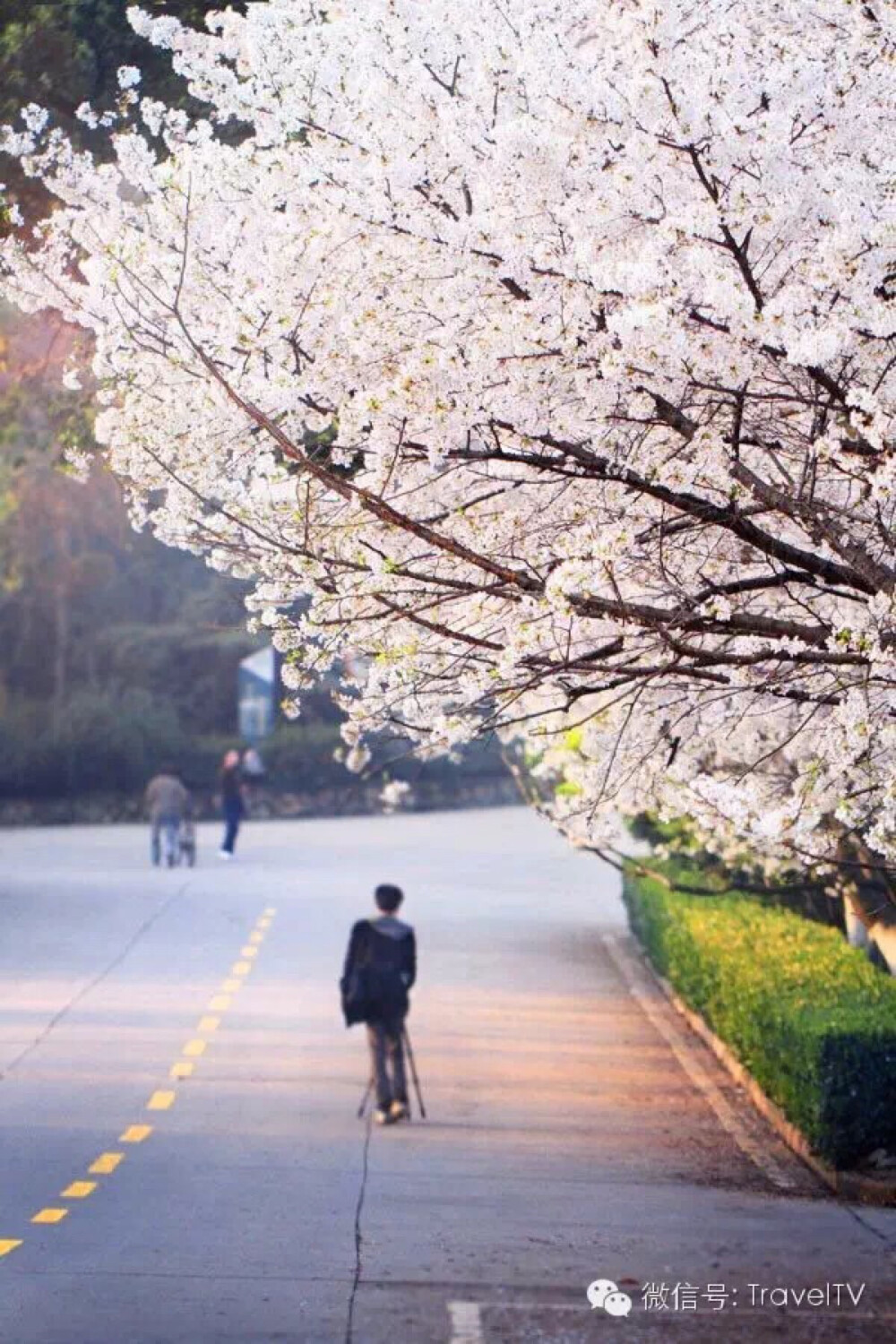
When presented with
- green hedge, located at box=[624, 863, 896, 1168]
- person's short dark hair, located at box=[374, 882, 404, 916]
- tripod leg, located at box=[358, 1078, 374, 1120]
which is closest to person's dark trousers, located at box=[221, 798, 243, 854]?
green hedge, located at box=[624, 863, 896, 1168]

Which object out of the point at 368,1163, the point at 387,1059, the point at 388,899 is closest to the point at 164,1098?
the point at 387,1059

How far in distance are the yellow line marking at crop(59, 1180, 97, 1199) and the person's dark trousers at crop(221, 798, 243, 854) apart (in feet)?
103

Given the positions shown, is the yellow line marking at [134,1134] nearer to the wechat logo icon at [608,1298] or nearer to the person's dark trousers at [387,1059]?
the person's dark trousers at [387,1059]

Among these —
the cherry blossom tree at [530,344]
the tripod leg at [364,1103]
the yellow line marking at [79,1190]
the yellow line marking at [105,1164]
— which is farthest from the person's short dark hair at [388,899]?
the cherry blossom tree at [530,344]

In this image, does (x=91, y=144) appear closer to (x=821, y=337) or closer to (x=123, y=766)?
(x=821, y=337)

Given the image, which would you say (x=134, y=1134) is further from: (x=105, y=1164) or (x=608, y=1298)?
(x=608, y=1298)

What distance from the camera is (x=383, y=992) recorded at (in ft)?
54.7

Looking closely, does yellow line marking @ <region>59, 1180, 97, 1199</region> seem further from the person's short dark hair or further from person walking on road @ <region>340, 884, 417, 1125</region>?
the person's short dark hair

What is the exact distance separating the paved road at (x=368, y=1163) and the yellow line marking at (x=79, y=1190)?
0.14ft

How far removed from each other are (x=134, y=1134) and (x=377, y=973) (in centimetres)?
232

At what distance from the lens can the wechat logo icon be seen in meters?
10.1

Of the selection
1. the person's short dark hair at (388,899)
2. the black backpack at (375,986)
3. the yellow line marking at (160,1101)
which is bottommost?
the yellow line marking at (160,1101)

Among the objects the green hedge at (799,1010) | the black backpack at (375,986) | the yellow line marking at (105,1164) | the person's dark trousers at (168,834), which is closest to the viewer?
the yellow line marking at (105,1164)

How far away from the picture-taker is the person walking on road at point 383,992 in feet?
54.1
